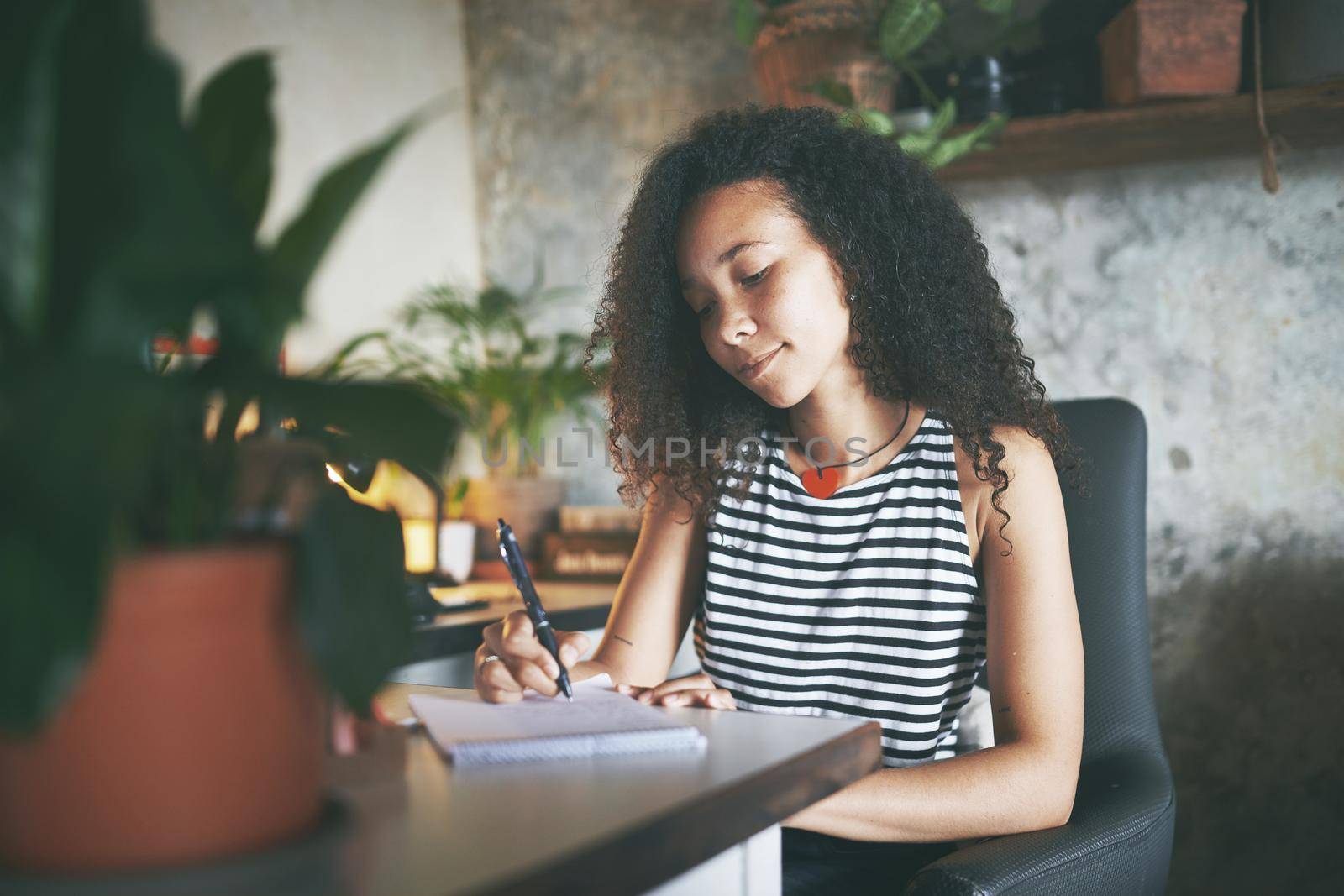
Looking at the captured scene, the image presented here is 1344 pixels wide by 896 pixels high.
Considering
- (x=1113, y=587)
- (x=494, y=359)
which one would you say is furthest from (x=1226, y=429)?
(x=494, y=359)

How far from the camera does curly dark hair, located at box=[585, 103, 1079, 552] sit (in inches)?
57.6

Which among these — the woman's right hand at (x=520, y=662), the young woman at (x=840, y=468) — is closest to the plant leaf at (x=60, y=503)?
the woman's right hand at (x=520, y=662)

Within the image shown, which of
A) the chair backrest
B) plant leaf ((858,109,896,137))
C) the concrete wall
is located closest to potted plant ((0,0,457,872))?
the chair backrest

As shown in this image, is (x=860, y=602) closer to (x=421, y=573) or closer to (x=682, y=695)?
(x=682, y=695)

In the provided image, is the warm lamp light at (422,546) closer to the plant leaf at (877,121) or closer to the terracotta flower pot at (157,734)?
the plant leaf at (877,121)

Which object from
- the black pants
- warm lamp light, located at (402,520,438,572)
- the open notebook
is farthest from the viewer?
warm lamp light, located at (402,520,438,572)

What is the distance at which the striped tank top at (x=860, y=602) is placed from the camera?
136 centimetres

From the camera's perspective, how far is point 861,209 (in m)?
1.50

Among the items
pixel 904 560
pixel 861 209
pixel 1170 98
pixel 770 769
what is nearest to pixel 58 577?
pixel 770 769

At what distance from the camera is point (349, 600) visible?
1.83 feet

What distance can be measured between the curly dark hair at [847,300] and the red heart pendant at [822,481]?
3.4 inches

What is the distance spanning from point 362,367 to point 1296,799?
218 centimetres

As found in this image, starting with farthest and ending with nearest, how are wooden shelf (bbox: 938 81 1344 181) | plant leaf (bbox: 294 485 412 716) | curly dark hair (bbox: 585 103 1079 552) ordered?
wooden shelf (bbox: 938 81 1344 181) < curly dark hair (bbox: 585 103 1079 552) < plant leaf (bbox: 294 485 412 716)

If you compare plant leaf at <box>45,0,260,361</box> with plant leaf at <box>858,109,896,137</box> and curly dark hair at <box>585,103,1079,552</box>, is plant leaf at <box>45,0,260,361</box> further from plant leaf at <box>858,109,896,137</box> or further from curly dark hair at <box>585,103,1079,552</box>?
plant leaf at <box>858,109,896,137</box>
